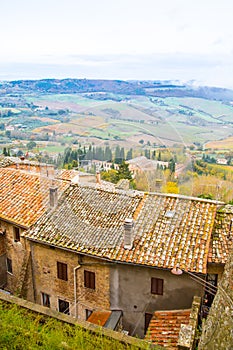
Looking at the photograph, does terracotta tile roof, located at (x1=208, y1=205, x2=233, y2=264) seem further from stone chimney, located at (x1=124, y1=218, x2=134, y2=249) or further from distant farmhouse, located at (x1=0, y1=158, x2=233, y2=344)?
stone chimney, located at (x1=124, y1=218, x2=134, y2=249)

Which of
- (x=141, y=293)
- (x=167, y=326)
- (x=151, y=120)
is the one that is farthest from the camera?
(x=141, y=293)

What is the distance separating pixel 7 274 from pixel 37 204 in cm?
457

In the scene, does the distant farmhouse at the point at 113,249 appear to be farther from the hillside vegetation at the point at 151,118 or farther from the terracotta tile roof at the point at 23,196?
the hillside vegetation at the point at 151,118

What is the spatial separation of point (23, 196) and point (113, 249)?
678cm

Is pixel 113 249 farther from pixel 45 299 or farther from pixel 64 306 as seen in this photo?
pixel 45 299

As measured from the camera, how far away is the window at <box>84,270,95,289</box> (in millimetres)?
14648

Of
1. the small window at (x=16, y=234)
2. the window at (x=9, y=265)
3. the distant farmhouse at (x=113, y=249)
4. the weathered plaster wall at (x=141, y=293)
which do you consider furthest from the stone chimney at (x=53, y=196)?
the weathered plaster wall at (x=141, y=293)

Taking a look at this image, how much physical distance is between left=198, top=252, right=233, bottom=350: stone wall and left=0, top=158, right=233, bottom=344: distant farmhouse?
286 inches

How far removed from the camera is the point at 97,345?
7520 mm

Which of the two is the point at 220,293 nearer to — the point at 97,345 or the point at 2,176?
the point at 97,345

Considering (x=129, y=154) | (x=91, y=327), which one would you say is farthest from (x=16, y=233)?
(x=91, y=327)

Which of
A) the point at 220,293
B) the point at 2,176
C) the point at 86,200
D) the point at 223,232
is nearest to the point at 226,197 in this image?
the point at 223,232

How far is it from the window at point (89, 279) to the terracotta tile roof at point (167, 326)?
9.96ft

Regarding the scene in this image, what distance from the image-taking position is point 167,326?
12320 millimetres
